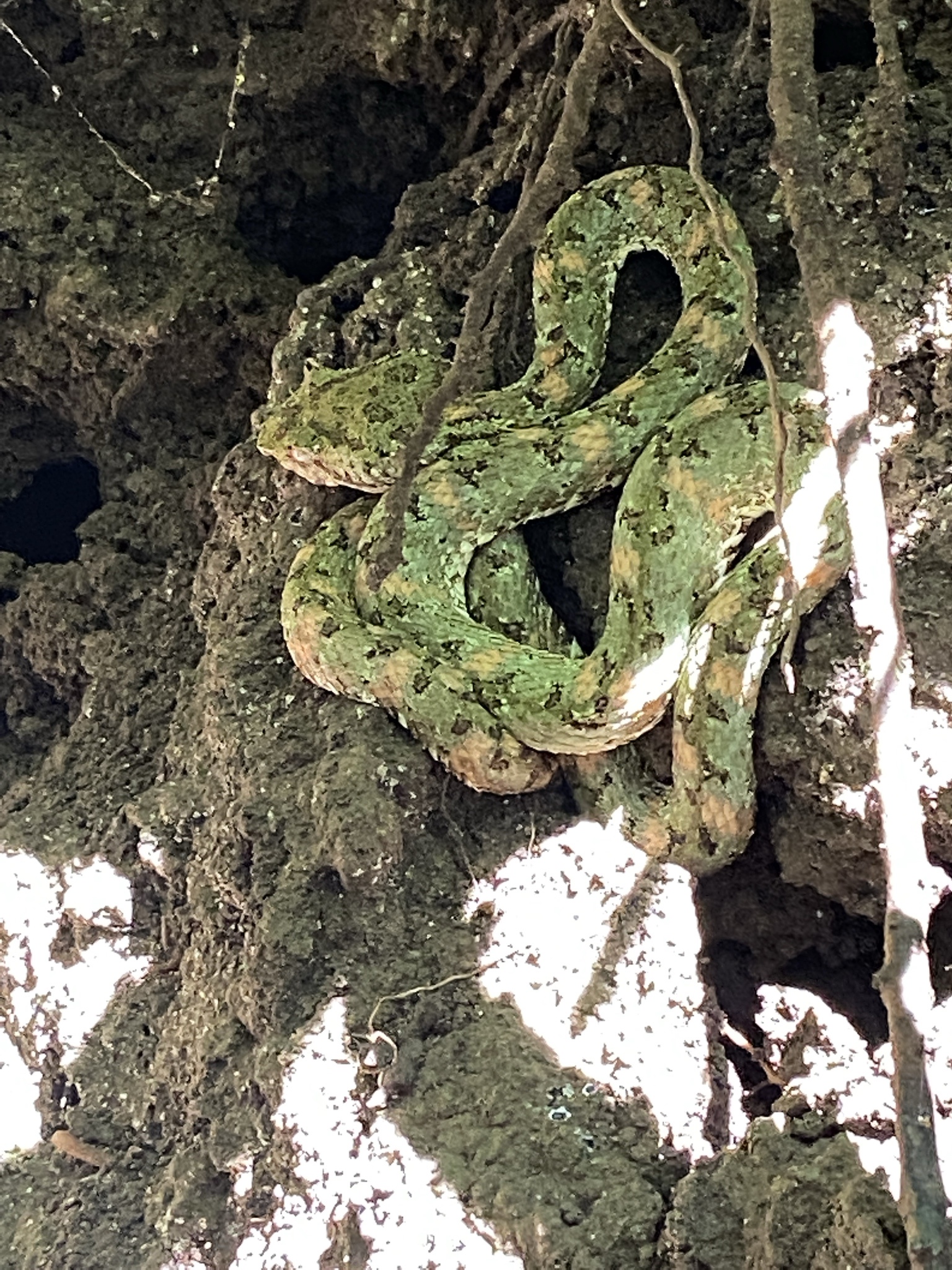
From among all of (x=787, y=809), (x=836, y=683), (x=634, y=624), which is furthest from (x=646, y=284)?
(x=787, y=809)

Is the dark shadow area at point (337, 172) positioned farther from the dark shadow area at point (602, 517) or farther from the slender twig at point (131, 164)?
the dark shadow area at point (602, 517)

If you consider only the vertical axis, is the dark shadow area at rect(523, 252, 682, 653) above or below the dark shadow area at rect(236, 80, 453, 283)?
below

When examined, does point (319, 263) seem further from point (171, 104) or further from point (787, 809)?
point (787, 809)

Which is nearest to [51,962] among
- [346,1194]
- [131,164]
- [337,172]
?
[346,1194]

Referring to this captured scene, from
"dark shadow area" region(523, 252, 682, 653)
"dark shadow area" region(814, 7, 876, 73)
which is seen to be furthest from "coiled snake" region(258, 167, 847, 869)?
"dark shadow area" region(814, 7, 876, 73)

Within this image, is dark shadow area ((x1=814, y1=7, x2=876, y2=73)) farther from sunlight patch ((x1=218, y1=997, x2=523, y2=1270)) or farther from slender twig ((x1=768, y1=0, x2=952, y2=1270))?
sunlight patch ((x1=218, y1=997, x2=523, y2=1270))

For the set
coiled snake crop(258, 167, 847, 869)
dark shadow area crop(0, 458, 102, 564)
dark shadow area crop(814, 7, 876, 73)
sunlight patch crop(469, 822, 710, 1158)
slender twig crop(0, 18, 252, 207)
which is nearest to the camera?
sunlight patch crop(469, 822, 710, 1158)

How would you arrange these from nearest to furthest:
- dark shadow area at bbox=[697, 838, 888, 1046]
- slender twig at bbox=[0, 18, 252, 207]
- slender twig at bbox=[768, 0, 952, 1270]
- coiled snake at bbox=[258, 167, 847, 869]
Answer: slender twig at bbox=[768, 0, 952, 1270]
coiled snake at bbox=[258, 167, 847, 869]
dark shadow area at bbox=[697, 838, 888, 1046]
slender twig at bbox=[0, 18, 252, 207]
